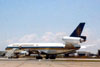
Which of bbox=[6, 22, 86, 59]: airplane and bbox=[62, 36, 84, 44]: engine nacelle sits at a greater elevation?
bbox=[62, 36, 84, 44]: engine nacelle

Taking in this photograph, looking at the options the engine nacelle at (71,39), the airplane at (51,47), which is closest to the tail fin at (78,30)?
the airplane at (51,47)

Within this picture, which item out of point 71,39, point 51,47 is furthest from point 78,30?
point 51,47

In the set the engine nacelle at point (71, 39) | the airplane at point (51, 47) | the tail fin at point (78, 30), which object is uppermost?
the tail fin at point (78, 30)

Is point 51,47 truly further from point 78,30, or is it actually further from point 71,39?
point 78,30

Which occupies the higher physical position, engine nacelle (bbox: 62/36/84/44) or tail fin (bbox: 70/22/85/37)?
tail fin (bbox: 70/22/85/37)

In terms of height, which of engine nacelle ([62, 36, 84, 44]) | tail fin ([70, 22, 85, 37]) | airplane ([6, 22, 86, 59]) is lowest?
airplane ([6, 22, 86, 59])

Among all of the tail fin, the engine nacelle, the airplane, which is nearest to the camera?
the engine nacelle

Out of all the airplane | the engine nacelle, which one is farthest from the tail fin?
the engine nacelle

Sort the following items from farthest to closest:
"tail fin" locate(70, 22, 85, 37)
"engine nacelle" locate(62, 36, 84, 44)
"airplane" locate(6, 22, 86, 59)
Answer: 1. "tail fin" locate(70, 22, 85, 37)
2. "airplane" locate(6, 22, 86, 59)
3. "engine nacelle" locate(62, 36, 84, 44)

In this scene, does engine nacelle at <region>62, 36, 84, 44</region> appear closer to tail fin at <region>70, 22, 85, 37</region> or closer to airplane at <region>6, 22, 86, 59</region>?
airplane at <region>6, 22, 86, 59</region>

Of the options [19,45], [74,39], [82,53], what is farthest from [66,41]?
[82,53]

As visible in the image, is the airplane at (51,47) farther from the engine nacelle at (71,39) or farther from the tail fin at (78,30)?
the engine nacelle at (71,39)

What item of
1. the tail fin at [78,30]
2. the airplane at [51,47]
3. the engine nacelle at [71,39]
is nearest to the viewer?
the engine nacelle at [71,39]

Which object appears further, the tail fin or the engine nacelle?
the tail fin
